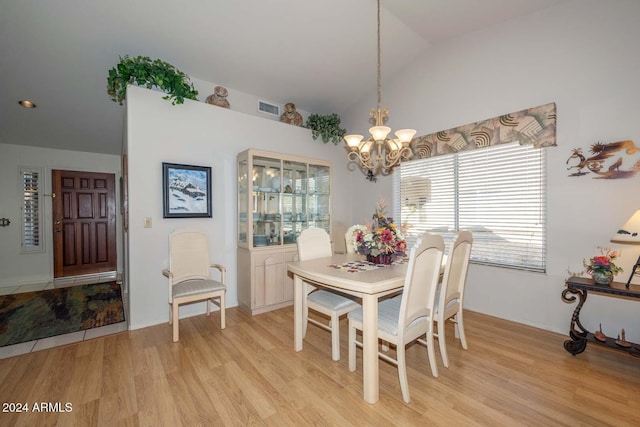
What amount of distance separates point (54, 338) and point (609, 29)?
6.00 meters

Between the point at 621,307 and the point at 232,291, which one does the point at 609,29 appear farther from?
the point at 232,291

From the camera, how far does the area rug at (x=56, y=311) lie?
110 inches

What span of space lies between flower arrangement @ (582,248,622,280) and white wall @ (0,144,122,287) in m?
7.78

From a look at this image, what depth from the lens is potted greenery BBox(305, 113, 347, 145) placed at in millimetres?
4324

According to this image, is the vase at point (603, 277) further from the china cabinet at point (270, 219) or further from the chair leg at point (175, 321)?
the chair leg at point (175, 321)

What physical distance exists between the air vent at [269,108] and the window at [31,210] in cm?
430

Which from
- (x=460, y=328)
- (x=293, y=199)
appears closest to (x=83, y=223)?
(x=293, y=199)

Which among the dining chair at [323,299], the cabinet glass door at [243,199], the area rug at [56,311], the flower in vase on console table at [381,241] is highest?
the cabinet glass door at [243,199]

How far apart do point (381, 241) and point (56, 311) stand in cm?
413

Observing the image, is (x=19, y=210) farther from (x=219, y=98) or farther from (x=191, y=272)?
A: (x=219, y=98)

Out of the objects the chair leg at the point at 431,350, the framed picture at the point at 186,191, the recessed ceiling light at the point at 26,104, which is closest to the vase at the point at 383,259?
the chair leg at the point at 431,350

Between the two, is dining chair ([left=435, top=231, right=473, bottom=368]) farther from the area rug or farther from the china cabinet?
the area rug

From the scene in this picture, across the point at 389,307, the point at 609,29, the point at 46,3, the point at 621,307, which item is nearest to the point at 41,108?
the point at 46,3

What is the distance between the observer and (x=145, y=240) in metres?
2.93
